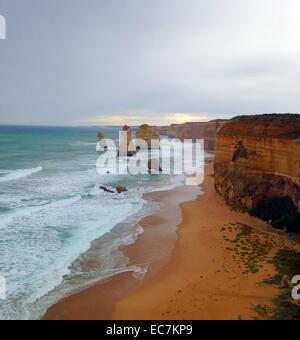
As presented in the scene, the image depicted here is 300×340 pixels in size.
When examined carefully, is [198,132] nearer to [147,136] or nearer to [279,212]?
[147,136]

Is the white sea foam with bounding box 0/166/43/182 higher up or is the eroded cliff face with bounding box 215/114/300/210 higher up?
the eroded cliff face with bounding box 215/114/300/210

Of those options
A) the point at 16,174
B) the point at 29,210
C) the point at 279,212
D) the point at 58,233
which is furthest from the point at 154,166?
the point at 58,233

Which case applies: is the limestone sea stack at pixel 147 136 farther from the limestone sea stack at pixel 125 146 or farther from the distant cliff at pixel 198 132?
the limestone sea stack at pixel 125 146

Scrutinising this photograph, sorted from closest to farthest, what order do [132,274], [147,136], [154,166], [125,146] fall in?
[132,274], [154,166], [125,146], [147,136]

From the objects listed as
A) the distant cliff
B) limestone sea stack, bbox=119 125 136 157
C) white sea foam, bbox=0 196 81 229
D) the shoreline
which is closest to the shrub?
the shoreline

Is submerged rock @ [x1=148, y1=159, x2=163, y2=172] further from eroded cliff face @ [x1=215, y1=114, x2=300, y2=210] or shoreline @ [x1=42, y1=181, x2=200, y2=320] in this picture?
shoreline @ [x1=42, y1=181, x2=200, y2=320]

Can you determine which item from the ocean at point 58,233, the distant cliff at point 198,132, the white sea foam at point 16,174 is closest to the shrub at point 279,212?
the ocean at point 58,233

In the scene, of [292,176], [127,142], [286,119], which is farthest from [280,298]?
[127,142]
